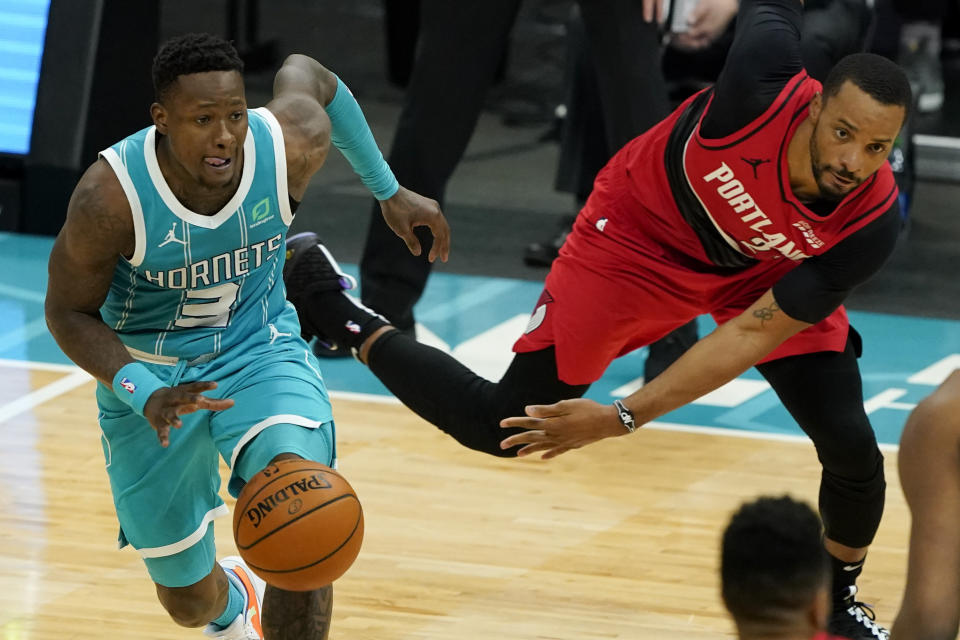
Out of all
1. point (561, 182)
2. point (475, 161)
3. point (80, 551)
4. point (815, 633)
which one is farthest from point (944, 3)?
point (815, 633)

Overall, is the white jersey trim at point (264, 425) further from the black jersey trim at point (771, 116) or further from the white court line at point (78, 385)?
the white court line at point (78, 385)

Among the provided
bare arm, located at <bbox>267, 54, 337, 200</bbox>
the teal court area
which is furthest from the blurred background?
bare arm, located at <bbox>267, 54, 337, 200</bbox>

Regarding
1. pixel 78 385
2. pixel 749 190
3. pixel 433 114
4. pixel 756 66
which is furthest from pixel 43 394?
pixel 756 66

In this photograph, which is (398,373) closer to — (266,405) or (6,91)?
(266,405)

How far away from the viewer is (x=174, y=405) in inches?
129

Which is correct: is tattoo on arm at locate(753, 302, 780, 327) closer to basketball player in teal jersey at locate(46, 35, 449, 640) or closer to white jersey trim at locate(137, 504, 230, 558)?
basketball player in teal jersey at locate(46, 35, 449, 640)

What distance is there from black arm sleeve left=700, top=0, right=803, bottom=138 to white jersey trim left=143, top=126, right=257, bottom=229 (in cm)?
125

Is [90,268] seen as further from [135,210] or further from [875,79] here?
[875,79]

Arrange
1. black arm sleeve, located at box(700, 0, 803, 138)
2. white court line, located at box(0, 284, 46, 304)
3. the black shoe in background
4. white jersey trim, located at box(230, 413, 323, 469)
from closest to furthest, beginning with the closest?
1. white jersey trim, located at box(230, 413, 323, 469)
2. black arm sleeve, located at box(700, 0, 803, 138)
3. white court line, located at box(0, 284, 46, 304)
4. the black shoe in background

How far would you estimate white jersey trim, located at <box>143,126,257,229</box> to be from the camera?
3.54 meters

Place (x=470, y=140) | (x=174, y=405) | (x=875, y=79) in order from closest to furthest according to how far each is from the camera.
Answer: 1. (x=174, y=405)
2. (x=875, y=79)
3. (x=470, y=140)

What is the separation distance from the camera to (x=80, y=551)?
4758mm

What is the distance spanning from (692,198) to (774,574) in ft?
6.39

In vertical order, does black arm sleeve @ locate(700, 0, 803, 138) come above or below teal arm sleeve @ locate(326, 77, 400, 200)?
above
